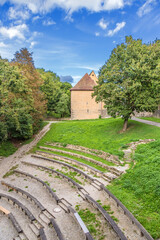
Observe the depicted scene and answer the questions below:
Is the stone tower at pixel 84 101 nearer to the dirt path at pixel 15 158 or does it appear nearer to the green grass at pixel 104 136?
the green grass at pixel 104 136

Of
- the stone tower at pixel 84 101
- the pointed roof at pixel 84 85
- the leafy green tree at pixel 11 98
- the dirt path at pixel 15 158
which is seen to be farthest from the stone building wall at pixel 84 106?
the leafy green tree at pixel 11 98

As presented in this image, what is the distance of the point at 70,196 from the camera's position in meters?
10.3

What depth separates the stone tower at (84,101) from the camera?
1491 inches

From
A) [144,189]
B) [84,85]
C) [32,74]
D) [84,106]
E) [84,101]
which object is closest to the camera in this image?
[144,189]

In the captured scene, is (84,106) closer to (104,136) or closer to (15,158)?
(104,136)

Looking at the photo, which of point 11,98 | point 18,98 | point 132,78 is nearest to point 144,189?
point 132,78

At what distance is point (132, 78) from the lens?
57.2 ft

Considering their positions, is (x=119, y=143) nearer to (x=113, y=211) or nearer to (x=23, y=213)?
Result: (x=113, y=211)

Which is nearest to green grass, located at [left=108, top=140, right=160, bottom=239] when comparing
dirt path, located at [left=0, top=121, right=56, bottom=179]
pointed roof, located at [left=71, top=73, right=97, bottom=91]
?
dirt path, located at [left=0, top=121, right=56, bottom=179]

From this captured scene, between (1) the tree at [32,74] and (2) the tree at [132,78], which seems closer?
(2) the tree at [132,78]

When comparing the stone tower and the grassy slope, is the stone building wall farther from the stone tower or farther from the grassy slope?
the grassy slope

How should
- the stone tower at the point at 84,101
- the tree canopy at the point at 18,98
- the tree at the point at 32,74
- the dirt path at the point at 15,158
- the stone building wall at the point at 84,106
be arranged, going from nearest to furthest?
the dirt path at the point at 15,158 < the tree canopy at the point at 18,98 < the tree at the point at 32,74 < the stone tower at the point at 84,101 < the stone building wall at the point at 84,106

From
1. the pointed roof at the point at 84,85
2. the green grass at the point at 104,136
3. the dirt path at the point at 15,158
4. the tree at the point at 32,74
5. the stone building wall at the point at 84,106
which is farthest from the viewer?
the stone building wall at the point at 84,106

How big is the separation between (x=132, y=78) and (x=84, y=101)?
2141cm
